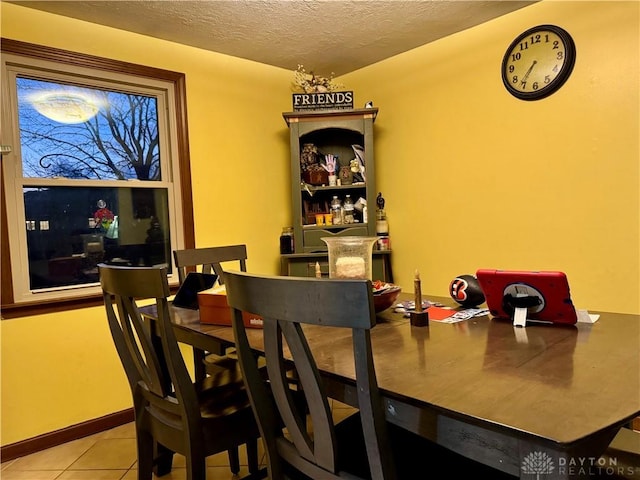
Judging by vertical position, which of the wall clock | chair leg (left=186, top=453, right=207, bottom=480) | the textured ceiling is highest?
the textured ceiling

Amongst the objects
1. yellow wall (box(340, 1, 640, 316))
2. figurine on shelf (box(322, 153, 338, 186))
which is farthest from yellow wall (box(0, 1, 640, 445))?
figurine on shelf (box(322, 153, 338, 186))

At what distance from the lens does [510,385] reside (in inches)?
33.9

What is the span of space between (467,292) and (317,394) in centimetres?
92

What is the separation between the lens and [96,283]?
256 cm

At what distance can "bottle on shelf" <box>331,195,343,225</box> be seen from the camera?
314 cm

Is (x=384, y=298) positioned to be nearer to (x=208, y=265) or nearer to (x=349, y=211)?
(x=208, y=265)

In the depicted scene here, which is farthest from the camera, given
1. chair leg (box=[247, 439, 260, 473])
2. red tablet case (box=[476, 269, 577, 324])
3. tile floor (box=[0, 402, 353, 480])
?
tile floor (box=[0, 402, 353, 480])

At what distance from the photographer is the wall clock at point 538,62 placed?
2.29 m

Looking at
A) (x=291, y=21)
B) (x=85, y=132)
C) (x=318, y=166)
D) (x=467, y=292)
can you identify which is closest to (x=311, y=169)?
(x=318, y=166)

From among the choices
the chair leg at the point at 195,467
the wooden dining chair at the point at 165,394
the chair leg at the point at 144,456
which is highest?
the wooden dining chair at the point at 165,394

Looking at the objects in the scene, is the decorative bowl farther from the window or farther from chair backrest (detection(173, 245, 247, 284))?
the window

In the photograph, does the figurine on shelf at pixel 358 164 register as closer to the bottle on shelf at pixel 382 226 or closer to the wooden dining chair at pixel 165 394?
the bottle on shelf at pixel 382 226

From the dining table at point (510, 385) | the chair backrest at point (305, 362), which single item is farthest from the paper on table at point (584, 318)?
the chair backrest at point (305, 362)

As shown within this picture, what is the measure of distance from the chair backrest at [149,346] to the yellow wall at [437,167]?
43.6 inches
